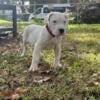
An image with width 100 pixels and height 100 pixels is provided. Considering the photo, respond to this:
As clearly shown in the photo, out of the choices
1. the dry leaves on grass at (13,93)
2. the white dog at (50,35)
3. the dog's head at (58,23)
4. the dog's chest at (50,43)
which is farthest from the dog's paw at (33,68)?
the dry leaves on grass at (13,93)

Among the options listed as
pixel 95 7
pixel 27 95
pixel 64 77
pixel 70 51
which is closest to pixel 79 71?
pixel 64 77

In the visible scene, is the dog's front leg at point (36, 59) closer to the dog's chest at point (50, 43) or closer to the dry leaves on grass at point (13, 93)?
the dog's chest at point (50, 43)

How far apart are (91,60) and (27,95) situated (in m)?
3.00

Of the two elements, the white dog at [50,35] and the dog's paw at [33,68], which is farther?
the dog's paw at [33,68]

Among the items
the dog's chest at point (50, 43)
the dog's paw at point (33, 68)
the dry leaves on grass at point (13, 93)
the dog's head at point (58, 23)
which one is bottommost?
the dog's paw at point (33, 68)

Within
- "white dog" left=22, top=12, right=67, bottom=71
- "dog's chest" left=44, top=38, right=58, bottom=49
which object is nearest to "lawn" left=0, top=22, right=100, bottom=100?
"white dog" left=22, top=12, right=67, bottom=71

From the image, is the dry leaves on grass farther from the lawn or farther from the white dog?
the white dog

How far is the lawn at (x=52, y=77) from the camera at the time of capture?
514 cm

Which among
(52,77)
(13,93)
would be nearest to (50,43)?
(52,77)

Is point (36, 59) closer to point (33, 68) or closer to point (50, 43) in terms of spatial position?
point (33, 68)

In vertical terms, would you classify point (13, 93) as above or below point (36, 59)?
below

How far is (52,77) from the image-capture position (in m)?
6.34

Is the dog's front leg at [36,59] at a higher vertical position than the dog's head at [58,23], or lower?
lower

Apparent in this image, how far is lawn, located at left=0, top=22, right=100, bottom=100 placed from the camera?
16.9 ft
